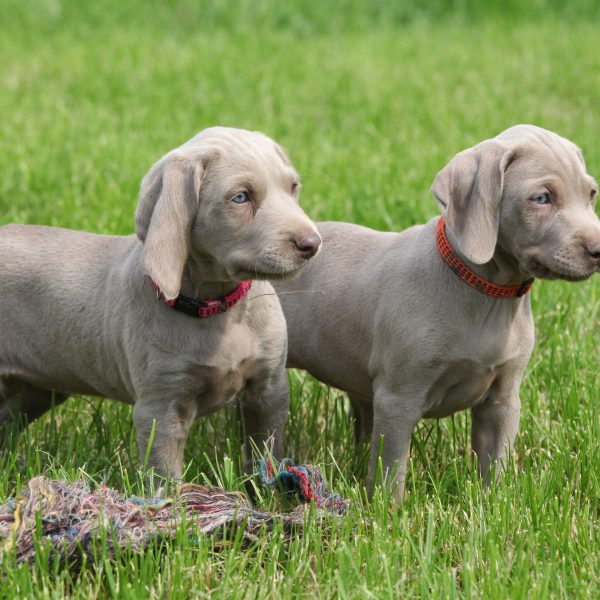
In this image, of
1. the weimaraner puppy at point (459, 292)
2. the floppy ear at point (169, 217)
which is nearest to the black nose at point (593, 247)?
the weimaraner puppy at point (459, 292)

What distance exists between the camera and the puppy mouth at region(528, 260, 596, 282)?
11.9ft

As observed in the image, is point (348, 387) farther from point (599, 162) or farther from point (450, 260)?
point (599, 162)

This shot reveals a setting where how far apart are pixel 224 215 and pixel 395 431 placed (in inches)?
38.3

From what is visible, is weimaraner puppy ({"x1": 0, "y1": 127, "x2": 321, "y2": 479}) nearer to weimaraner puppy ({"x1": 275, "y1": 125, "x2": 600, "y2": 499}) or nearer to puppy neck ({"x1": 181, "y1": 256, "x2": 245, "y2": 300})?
puppy neck ({"x1": 181, "y1": 256, "x2": 245, "y2": 300})

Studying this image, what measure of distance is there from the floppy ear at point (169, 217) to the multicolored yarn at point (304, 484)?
711mm

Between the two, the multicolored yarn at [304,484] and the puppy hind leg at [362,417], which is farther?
the puppy hind leg at [362,417]

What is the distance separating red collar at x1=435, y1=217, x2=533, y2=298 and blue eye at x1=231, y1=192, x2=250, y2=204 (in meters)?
0.69

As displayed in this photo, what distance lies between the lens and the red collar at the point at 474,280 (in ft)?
12.7

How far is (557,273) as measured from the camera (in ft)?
12.1

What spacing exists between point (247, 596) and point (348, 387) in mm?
1345

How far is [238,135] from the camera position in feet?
12.9

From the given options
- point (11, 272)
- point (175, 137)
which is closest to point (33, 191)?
point (175, 137)

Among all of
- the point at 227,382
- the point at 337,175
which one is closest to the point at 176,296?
the point at 227,382

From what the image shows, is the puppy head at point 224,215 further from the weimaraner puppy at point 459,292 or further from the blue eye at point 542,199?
the blue eye at point 542,199
